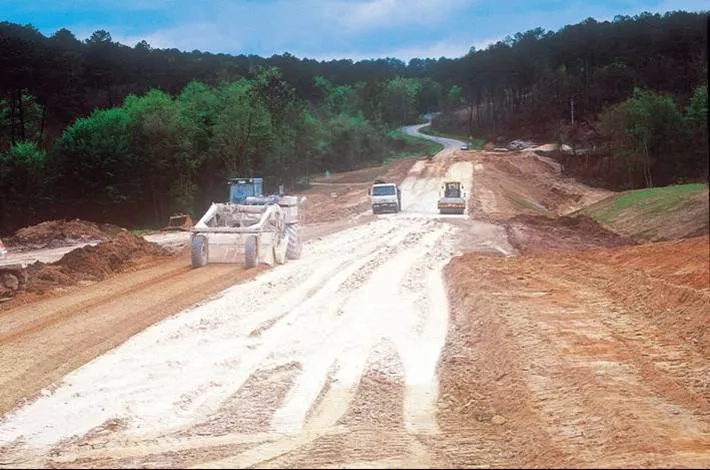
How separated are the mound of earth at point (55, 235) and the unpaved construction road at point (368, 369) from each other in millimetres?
19176

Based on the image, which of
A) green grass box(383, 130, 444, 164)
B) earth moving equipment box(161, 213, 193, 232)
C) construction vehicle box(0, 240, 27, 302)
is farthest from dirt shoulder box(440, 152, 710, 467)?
green grass box(383, 130, 444, 164)

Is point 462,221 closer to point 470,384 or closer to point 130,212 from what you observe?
point 130,212

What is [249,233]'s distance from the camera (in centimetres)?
2453

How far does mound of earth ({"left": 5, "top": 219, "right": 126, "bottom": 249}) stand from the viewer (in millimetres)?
40197

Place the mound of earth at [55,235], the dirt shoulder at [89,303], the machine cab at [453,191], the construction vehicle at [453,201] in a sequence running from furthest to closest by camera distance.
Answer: the machine cab at [453,191] → the construction vehicle at [453,201] → the mound of earth at [55,235] → the dirt shoulder at [89,303]

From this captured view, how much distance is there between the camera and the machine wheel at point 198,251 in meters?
24.7

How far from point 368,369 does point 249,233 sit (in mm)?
12919

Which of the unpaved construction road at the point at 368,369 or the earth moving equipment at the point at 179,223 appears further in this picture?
the earth moving equipment at the point at 179,223

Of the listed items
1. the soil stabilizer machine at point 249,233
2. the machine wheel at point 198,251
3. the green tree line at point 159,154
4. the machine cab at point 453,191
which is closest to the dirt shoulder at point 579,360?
the soil stabilizer machine at point 249,233

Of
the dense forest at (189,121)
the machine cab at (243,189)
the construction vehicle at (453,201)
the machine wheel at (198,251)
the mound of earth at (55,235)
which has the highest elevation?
the dense forest at (189,121)

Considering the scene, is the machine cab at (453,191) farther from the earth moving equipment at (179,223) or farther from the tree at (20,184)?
the tree at (20,184)

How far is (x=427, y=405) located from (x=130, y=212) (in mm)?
50127

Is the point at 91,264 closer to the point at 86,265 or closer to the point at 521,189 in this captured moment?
the point at 86,265

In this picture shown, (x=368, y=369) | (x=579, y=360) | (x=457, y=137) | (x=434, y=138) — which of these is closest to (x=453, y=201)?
(x=579, y=360)
